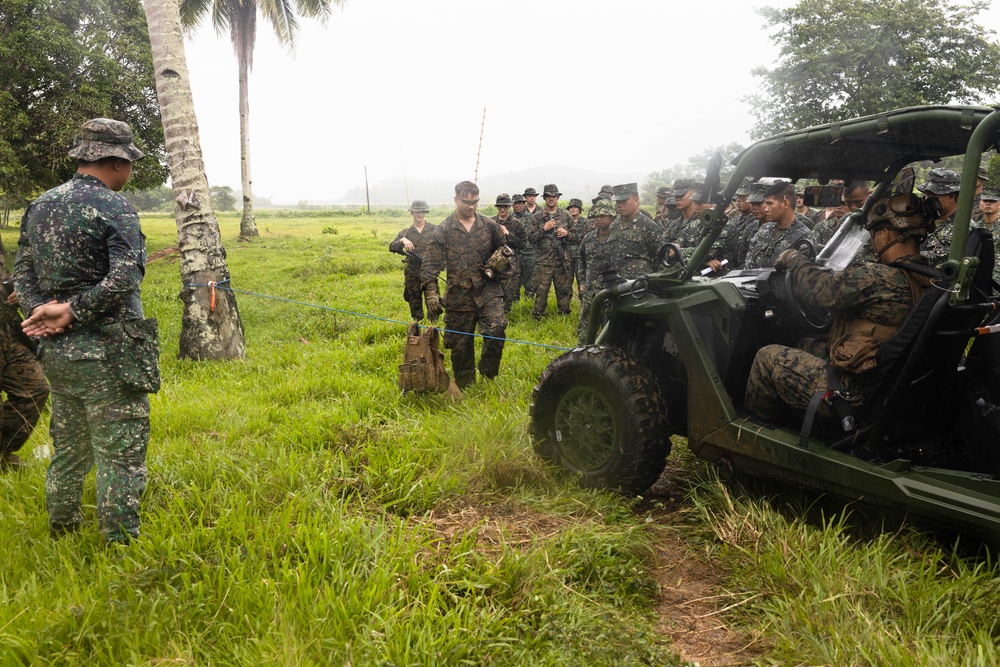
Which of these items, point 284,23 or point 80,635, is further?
point 284,23

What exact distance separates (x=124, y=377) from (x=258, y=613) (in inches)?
50.7

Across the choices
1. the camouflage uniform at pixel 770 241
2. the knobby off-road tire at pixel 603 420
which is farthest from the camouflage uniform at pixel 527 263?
the knobby off-road tire at pixel 603 420

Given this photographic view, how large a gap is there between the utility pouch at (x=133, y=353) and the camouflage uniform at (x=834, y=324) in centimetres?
290

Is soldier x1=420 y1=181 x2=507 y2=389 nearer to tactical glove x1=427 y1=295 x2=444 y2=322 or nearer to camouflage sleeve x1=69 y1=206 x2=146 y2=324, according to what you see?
tactical glove x1=427 y1=295 x2=444 y2=322

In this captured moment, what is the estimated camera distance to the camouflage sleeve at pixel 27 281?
3.21 meters

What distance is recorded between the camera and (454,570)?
9.43 feet

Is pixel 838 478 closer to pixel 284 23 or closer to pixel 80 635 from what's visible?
pixel 80 635

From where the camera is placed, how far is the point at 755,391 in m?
3.42

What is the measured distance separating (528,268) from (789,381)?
8.49m

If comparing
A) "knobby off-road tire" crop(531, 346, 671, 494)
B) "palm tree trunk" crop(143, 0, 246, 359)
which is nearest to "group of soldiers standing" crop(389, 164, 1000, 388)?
"knobby off-road tire" crop(531, 346, 671, 494)

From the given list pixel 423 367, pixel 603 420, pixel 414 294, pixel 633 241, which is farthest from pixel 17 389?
pixel 633 241

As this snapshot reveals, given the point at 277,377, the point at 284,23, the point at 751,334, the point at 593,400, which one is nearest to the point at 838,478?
the point at 751,334

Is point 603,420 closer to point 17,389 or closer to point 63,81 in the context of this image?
point 17,389

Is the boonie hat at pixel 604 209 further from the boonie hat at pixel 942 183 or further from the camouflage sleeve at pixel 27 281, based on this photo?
the camouflage sleeve at pixel 27 281
